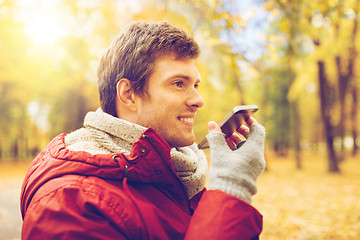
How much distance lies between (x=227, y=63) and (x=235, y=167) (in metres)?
4.75

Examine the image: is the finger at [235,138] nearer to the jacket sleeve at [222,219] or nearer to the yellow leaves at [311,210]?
the jacket sleeve at [222,219]

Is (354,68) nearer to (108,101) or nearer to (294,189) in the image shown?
(294,189)

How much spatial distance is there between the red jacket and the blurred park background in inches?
37.7

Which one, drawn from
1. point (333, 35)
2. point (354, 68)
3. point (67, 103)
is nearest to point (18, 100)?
point (67, 103)

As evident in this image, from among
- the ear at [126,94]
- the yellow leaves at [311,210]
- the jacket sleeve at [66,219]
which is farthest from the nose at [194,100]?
the yellow leaves at [311,210]

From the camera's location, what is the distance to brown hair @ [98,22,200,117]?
1.69 metres

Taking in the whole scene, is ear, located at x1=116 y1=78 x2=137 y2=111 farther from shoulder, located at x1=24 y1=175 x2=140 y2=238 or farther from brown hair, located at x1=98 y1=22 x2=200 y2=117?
shoulder, located at x1=24 y1=175 x2=140 y2=238

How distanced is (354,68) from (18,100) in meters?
20.0

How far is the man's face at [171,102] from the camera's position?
172cm

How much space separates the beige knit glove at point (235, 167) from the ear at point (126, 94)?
53 cm

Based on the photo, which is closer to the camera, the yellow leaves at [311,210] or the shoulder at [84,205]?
the shoulder at [84,205]

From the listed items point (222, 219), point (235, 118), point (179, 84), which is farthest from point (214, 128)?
point (222, 219)

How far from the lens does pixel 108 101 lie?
1.83 m

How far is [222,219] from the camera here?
1.30 meters
